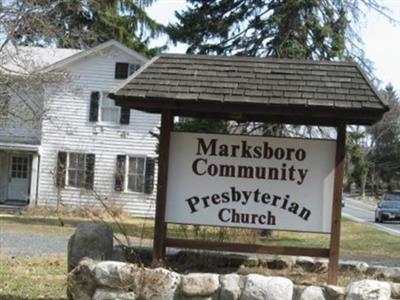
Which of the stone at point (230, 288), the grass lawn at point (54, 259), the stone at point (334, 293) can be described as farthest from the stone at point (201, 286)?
the grass lawn at point (54, 259)

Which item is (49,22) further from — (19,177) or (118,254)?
(19,177)

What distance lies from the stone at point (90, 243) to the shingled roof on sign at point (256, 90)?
1749 mm

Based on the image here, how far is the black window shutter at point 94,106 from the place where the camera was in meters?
34.6

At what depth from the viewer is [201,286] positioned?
26.6ft

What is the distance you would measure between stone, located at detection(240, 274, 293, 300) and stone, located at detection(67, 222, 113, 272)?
90.1 inches

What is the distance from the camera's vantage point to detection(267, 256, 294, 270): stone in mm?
10867

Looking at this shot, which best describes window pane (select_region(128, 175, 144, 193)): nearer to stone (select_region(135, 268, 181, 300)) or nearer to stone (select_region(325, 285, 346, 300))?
stone (select_region(135, 268, 181, 300))

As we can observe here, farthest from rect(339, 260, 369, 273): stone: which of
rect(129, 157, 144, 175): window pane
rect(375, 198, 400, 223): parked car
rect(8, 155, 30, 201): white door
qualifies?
rect(375, 198, 400, 223): parked car

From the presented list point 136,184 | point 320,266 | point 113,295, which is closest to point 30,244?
point 320,266

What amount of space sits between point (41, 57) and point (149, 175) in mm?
7872

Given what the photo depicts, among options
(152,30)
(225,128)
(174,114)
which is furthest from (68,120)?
(174,114)

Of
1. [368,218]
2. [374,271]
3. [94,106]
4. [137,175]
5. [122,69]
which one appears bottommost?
[368,218]

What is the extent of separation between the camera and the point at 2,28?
19.9 metres

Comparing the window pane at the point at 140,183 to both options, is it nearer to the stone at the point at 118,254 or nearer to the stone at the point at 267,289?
the stone at the point at 118,254
